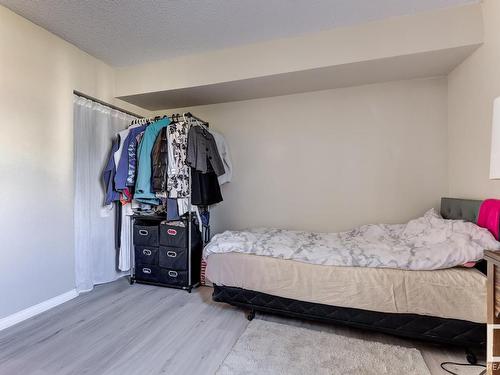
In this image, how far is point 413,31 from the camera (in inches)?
82.3

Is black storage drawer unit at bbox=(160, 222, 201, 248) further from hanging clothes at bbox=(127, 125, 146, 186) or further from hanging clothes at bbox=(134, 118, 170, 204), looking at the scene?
hanging clothes at bbox=(127, 125, 146, 186)

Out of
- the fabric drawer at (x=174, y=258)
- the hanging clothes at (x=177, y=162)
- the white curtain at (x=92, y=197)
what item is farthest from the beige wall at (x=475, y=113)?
the white curtain at (x=92, y=197)

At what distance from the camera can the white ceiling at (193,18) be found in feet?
6.42

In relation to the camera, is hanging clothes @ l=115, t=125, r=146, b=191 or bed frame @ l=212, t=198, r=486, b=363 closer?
bed frame @ l=212, t=198, r=486, b=363

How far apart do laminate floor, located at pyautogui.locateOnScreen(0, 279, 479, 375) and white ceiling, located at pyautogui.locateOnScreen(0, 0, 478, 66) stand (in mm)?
2458

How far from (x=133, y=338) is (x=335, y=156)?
8.45 feet

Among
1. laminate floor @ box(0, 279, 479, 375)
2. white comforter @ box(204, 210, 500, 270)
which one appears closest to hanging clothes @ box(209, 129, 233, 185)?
white comforter @ box(204, 210, 500, 270)

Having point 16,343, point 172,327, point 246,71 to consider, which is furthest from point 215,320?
point 246,71

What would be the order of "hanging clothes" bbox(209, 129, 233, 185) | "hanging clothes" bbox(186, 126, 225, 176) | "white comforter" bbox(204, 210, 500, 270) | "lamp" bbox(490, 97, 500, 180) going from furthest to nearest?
"hanging clothes" bbox(209, 129, 233, 185)
"hanging clothes" bbox(186, 126, 225, 176)
"white comforter" bbox(204, 210, 500, 270)
"lamp" bbox(490, 97, 500, 180)

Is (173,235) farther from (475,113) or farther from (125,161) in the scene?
(475,113)

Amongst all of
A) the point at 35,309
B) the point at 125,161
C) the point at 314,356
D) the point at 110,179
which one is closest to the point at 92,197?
the point at 110,179

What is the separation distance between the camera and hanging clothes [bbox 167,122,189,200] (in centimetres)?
259

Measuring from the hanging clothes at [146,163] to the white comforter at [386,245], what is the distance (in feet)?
3.08

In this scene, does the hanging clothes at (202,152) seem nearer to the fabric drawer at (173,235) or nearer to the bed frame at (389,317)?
the fabric drawer at (173,235)
